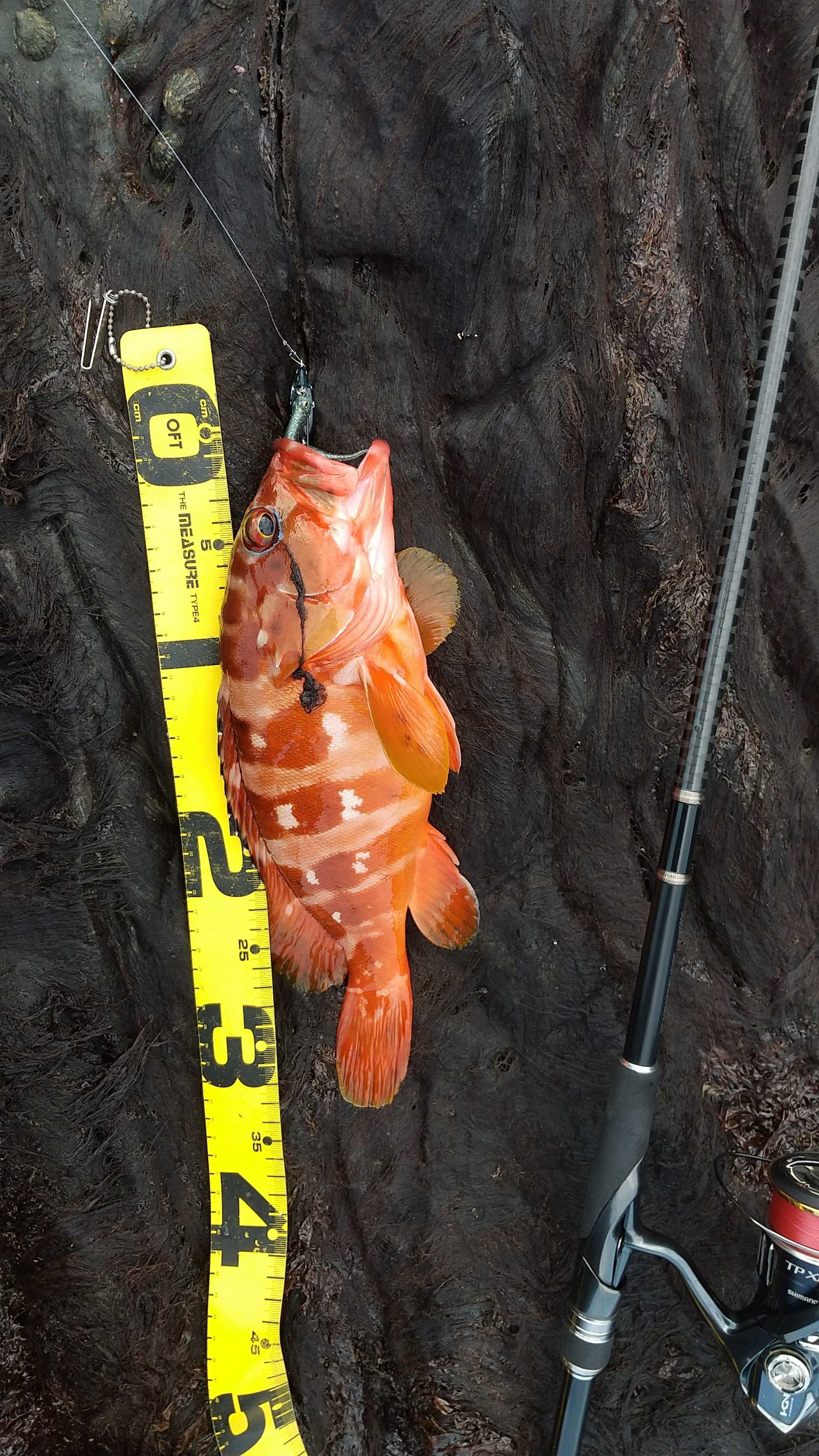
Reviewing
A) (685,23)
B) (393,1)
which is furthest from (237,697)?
(685,23)

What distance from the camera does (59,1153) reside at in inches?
95.7

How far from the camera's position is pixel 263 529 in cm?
184

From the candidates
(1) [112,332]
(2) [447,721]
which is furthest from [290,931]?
(1) [112,332]

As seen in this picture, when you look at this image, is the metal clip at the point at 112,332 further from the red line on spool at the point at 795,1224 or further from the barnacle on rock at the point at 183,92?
the red line on spool at the point at 795,1224

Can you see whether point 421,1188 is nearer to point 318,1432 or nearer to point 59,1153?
point 318,1432

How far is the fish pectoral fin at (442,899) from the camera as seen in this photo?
2135 mm

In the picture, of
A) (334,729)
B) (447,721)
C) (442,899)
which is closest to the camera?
(334,729)

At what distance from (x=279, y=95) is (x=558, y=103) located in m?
0.68

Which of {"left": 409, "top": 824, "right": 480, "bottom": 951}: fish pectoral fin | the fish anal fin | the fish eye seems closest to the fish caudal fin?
{"left": 409, "top": 824, "right": 480, "bottom": 951}: fish pectoral fin

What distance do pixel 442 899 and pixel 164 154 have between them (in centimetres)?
201

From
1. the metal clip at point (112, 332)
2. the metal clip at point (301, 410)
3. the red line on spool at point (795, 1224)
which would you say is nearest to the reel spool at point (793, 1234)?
the red line on spool at point (795, 1224)

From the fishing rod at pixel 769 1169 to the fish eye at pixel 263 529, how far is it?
994 mm

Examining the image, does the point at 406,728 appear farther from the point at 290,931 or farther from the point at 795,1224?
the point at 795,1224

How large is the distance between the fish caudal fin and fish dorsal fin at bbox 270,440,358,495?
1179 mm
